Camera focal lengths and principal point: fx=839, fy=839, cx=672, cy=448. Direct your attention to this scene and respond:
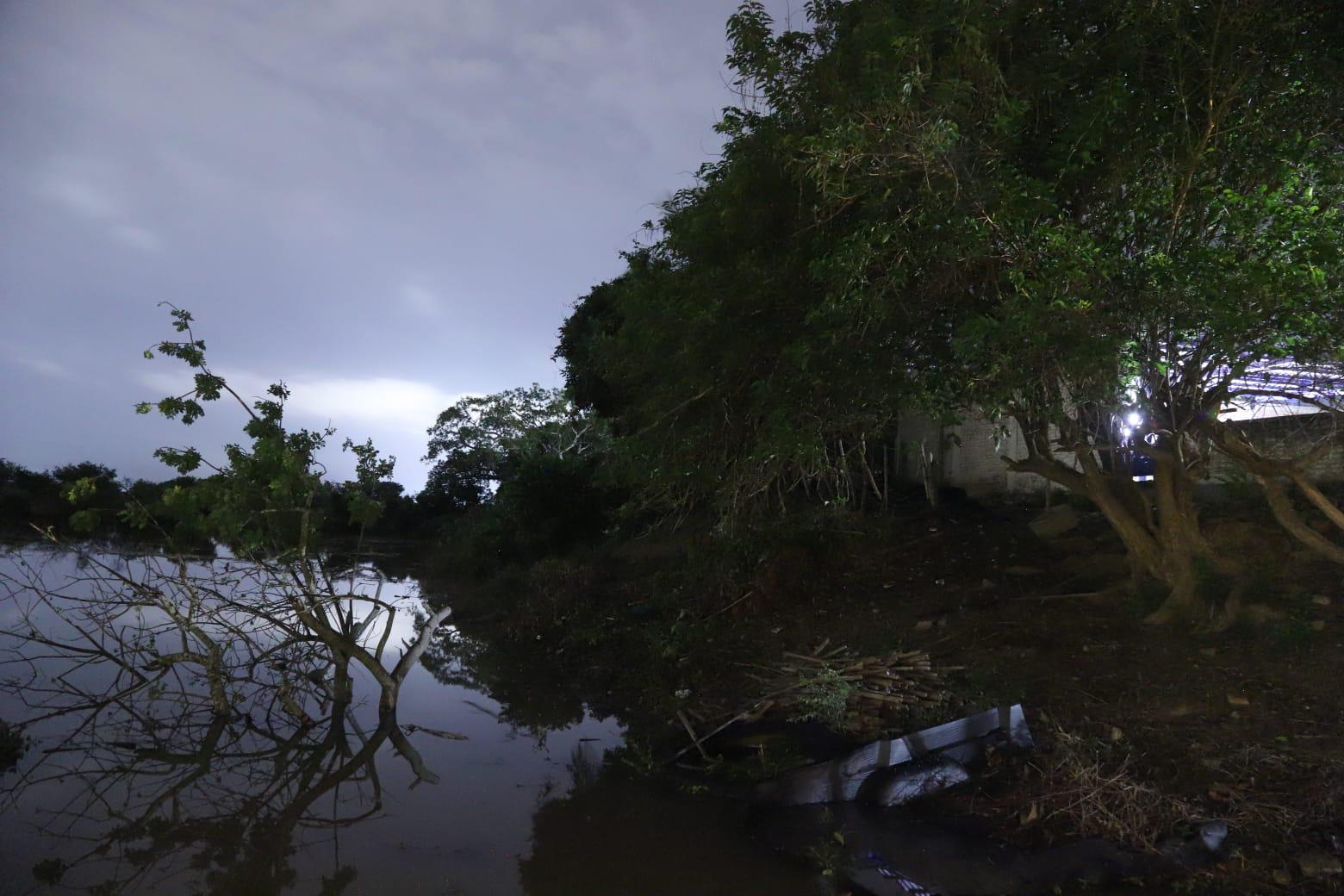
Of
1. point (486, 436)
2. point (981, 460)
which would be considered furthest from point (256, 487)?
point (486, 436)

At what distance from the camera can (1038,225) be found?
7.26m

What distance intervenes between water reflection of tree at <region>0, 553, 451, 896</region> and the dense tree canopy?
5.32 m

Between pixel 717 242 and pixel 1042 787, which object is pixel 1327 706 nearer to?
pixel 1042 787

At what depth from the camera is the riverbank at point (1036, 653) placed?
5.80 meters

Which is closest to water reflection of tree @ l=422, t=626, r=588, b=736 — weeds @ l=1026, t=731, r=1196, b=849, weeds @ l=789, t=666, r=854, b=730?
weeds @ l=789, t=666, r=854, b=730

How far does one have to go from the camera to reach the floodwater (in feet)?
19.8

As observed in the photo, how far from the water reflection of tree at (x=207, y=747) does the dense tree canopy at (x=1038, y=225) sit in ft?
17.5

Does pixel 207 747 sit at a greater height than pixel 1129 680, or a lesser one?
greater

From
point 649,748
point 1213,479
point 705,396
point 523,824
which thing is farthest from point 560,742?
point 1213,479

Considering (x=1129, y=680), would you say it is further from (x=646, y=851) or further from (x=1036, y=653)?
(x=646, y=851)


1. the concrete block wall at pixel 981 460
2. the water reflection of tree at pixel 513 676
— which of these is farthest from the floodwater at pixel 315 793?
the concrete block wall at pixel 981 460

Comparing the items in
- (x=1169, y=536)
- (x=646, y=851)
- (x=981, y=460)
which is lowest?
(x=646, y=851)

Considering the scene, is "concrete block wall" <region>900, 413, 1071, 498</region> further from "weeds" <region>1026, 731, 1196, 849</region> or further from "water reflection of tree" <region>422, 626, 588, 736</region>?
"weeds" <region>1026, 731, 1196, 849</region>

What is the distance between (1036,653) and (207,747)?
894 cm
